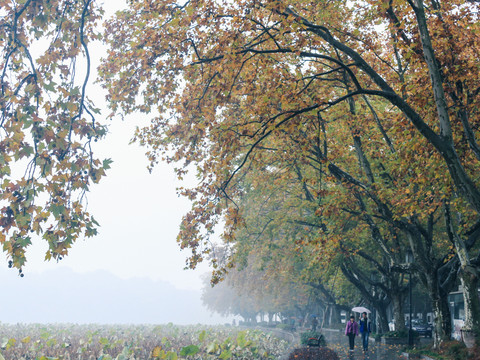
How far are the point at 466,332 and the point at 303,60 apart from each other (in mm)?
9648

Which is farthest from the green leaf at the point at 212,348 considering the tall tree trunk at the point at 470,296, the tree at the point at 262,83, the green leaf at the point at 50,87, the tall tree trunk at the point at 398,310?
the tall tree trunk at the point at 398,310

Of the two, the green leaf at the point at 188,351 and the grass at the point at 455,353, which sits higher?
the grass at the point at 455,353

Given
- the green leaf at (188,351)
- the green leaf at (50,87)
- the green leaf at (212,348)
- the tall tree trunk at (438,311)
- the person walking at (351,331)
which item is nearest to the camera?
the green leaf at (50,87)

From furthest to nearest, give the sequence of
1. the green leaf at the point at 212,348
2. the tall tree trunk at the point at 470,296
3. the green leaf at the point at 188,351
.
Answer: the green leaf at the point at 212,348 < the tall tree trunk at the point at 470,296 < the green leaf at the point at 188,351

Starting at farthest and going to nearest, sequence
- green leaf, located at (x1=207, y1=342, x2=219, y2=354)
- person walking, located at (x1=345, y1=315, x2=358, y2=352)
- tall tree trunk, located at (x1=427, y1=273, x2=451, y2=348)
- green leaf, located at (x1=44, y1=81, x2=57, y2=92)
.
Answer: person walking, located at (x1=345, y1=315, x2=358, y2=352) → tall tree trunk, located at (x1=427, y1=273, x2=451, y2=348) → green leaf, located at (x1=207, y1=342, x2=219, y2=354) → green leaf, located at (x1=44, y1=81, x2=57, y2=92)

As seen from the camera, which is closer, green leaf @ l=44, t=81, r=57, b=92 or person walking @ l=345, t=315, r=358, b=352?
green leaf @ l=44, t=81, r=57, b=92

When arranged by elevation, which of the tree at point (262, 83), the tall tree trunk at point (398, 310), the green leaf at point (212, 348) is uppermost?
the tree at point (262, 83)

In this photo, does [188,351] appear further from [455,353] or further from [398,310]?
[398,310]

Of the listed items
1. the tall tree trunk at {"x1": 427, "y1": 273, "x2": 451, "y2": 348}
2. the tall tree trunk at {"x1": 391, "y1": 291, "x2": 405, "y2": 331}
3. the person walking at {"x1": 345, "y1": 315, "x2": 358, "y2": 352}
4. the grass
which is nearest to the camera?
the grass

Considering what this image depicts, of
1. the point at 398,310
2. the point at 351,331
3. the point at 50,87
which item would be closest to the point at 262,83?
the point at 50,87

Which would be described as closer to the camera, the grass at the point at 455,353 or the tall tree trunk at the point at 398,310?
the grass at the point at 455,353

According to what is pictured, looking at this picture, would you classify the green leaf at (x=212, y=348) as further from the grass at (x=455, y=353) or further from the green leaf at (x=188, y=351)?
the grass at (x=455, y=353)

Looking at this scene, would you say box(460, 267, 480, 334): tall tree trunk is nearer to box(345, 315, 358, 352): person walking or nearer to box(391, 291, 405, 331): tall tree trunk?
box(345, 315, 358, 352): person walking

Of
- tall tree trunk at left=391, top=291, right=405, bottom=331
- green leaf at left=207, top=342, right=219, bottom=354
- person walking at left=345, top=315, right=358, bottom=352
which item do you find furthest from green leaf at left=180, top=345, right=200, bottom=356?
tall tree trunk at left=391, top=291, right=405, bottom=331
